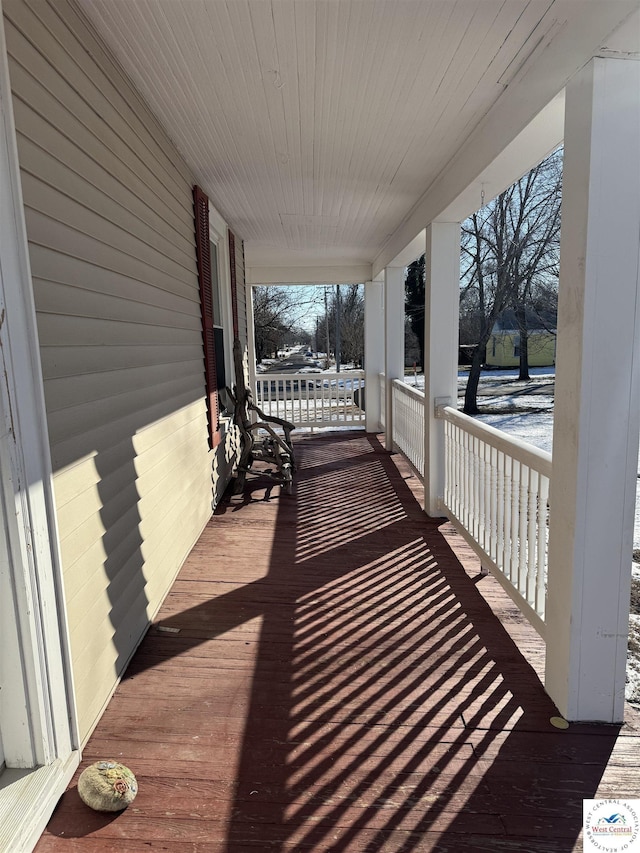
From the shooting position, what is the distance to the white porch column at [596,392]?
1701 millimetres

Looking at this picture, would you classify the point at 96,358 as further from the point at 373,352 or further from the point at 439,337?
the point at 373,352

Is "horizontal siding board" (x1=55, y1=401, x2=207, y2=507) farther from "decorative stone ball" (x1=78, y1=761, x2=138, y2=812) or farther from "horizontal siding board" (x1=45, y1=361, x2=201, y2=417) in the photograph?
"decorative stone ball" (x1=78, y1=761, x2=138, y2=812)

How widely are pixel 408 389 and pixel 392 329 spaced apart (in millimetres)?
1317

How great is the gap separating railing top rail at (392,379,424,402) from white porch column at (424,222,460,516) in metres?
0.81

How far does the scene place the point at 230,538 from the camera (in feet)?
12.9

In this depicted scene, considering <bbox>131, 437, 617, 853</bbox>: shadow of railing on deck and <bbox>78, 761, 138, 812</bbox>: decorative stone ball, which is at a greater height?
<bbox>78, 761, 138, 812</bbox>: decorative stone ball

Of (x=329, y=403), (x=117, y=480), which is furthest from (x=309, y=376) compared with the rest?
(x=117, y=480)

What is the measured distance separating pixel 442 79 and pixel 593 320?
1393mm

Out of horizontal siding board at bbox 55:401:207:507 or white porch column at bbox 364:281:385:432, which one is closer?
horizontal siding board at bbox 55:401:207:507

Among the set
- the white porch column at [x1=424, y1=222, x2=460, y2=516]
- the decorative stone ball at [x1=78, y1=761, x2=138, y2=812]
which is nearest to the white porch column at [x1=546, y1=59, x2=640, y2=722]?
the decorative stone ball at [x1=78, y1=761, x2=138, y2=812]

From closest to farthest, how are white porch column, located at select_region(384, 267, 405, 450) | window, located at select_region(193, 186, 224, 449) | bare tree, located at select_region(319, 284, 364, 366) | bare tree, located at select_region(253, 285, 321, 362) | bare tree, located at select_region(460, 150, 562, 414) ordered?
1. window, located at select_region(193, 186, 224, 449)
2. white porch column, located at select_region(384, 267, 405, 450)
3. bare tree, located at select_region(460, 150, 562, 414)
4. bare tree, located at select_region(253, 285, 321, 362)
5. bare tree, located at select_region(319, 284, 364, 366)

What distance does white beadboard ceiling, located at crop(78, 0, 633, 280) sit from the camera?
6.25 feet

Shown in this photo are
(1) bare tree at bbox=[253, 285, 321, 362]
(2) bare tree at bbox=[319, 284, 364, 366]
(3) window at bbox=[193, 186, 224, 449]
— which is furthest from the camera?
(2) bare tree at bbox=[319, 284, 364, 366]

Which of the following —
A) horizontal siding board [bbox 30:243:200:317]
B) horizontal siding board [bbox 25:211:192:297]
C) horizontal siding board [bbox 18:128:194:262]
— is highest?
horizontal siding board [bbox 18:128:194:262]
